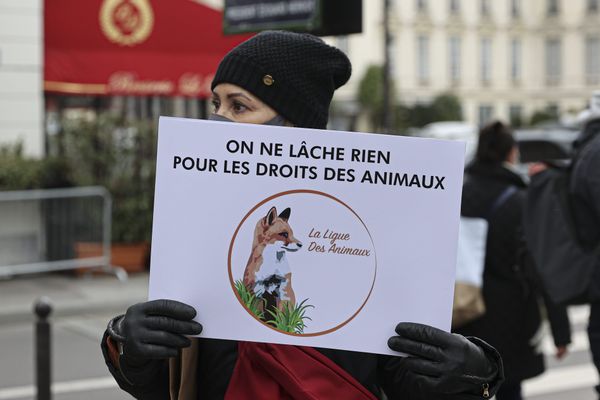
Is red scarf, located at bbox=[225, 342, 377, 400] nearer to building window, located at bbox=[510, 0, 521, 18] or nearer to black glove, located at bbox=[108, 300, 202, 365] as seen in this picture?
black glove, located at bbox=[108, 300, 202, 365]

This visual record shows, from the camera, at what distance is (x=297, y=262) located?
2.00 metres

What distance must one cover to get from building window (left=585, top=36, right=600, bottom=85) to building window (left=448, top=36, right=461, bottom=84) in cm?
979

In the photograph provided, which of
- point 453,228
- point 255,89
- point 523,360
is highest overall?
point 255,89

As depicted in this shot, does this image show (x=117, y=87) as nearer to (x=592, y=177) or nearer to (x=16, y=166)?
(x=16, y=166)

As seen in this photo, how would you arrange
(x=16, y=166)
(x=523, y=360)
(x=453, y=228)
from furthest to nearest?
(x=16, y=166)
(x=523, y=360)
(x=453, y=228)

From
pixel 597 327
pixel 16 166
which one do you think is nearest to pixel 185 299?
pixel 597 327

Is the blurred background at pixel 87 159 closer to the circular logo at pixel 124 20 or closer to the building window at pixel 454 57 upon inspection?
the circular logo at pixel 124 20

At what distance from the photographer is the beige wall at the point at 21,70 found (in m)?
13.6

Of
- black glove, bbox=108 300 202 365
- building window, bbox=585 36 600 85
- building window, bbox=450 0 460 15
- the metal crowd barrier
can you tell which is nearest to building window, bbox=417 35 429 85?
building window, bbox=450 0 460 15

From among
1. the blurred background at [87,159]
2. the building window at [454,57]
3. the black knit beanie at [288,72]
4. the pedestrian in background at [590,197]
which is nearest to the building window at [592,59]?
the building window at [454,57]

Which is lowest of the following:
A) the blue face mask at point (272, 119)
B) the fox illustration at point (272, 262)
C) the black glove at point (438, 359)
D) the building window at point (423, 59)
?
the black glove at point (438, 359)

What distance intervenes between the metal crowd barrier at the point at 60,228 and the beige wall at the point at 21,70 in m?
1.80

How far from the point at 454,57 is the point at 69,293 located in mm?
48684

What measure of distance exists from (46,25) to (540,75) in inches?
2118
